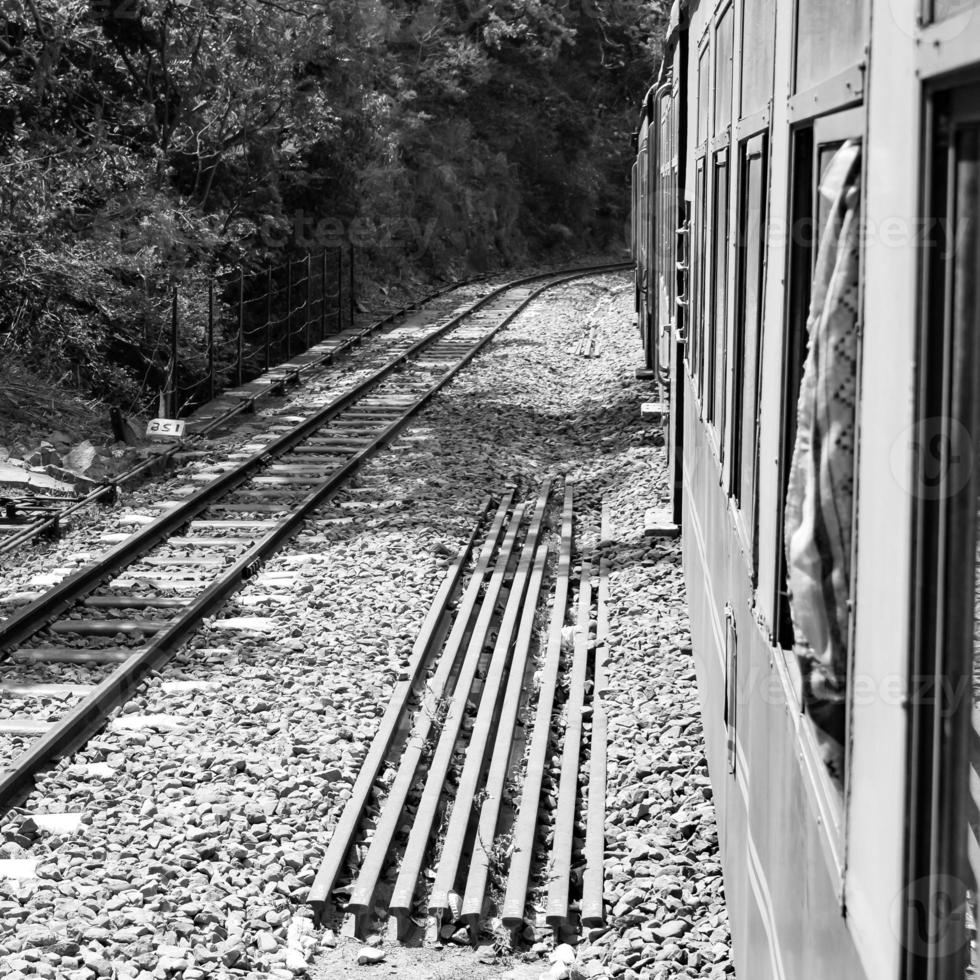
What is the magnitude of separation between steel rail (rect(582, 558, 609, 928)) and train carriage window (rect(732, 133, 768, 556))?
70.5 inches

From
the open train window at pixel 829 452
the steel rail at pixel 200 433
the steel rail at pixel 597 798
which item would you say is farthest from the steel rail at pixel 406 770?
the steel rail at pixel 200 433

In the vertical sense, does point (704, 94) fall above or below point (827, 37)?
above

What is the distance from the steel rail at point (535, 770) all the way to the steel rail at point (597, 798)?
0.22 meters

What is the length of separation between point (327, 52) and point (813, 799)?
91.5 ft

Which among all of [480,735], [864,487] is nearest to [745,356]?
[864,487]

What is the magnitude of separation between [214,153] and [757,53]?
21089mm

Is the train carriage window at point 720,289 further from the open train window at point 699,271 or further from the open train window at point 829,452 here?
the open train window at point 829,452

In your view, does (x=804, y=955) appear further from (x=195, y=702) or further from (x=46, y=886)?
(x=195, y=702)

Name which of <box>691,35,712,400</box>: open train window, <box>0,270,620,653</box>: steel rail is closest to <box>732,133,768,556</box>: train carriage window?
<box>691,35,712,400</box>: open train window

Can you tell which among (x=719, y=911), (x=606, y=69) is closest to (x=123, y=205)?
(x=719, y=911)

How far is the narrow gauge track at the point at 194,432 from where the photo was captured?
11.0 m

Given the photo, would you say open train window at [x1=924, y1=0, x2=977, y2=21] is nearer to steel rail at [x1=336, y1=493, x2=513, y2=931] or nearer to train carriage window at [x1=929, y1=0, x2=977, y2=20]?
train carriage window at [x1=929, y1=0, x2=977, y2=20]

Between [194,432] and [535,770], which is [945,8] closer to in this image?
[535,770]

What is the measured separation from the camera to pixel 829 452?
2.02 meters
